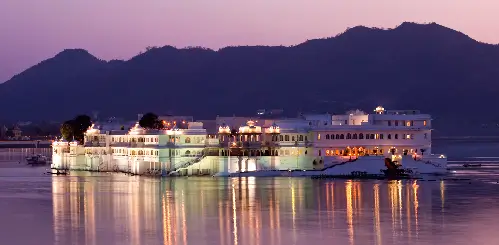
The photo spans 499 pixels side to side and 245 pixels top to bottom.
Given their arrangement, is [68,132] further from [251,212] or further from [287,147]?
[251,212]

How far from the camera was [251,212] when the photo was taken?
1945 inches

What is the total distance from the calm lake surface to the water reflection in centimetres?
4

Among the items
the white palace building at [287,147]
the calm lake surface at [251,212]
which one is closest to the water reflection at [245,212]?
the calm lake surface at [251,212]

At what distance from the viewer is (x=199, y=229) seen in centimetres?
4319

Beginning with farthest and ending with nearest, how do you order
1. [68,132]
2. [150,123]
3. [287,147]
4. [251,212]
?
[68,132], [150,123], [287,147], [251,212]

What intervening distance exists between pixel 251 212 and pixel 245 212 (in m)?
0.25

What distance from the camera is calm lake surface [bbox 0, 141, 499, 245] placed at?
41.0 meters

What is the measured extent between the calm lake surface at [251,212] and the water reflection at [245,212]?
0.04m

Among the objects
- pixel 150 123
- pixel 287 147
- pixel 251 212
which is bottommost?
pixel 251 212

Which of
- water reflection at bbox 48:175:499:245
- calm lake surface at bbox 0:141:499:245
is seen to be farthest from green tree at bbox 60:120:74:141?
water reflection at bbox 48:175:499:245

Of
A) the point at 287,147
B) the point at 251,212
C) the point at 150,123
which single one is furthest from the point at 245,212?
the point at 150,123

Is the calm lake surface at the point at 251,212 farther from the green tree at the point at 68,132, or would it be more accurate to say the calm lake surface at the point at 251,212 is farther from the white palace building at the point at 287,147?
the green tree at the point at 68,132

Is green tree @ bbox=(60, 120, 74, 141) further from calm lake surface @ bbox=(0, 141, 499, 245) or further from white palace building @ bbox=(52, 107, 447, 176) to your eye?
calm lake surface @ bbox=(0, 141, 499, 245)

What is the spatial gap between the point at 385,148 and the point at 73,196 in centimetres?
2636
